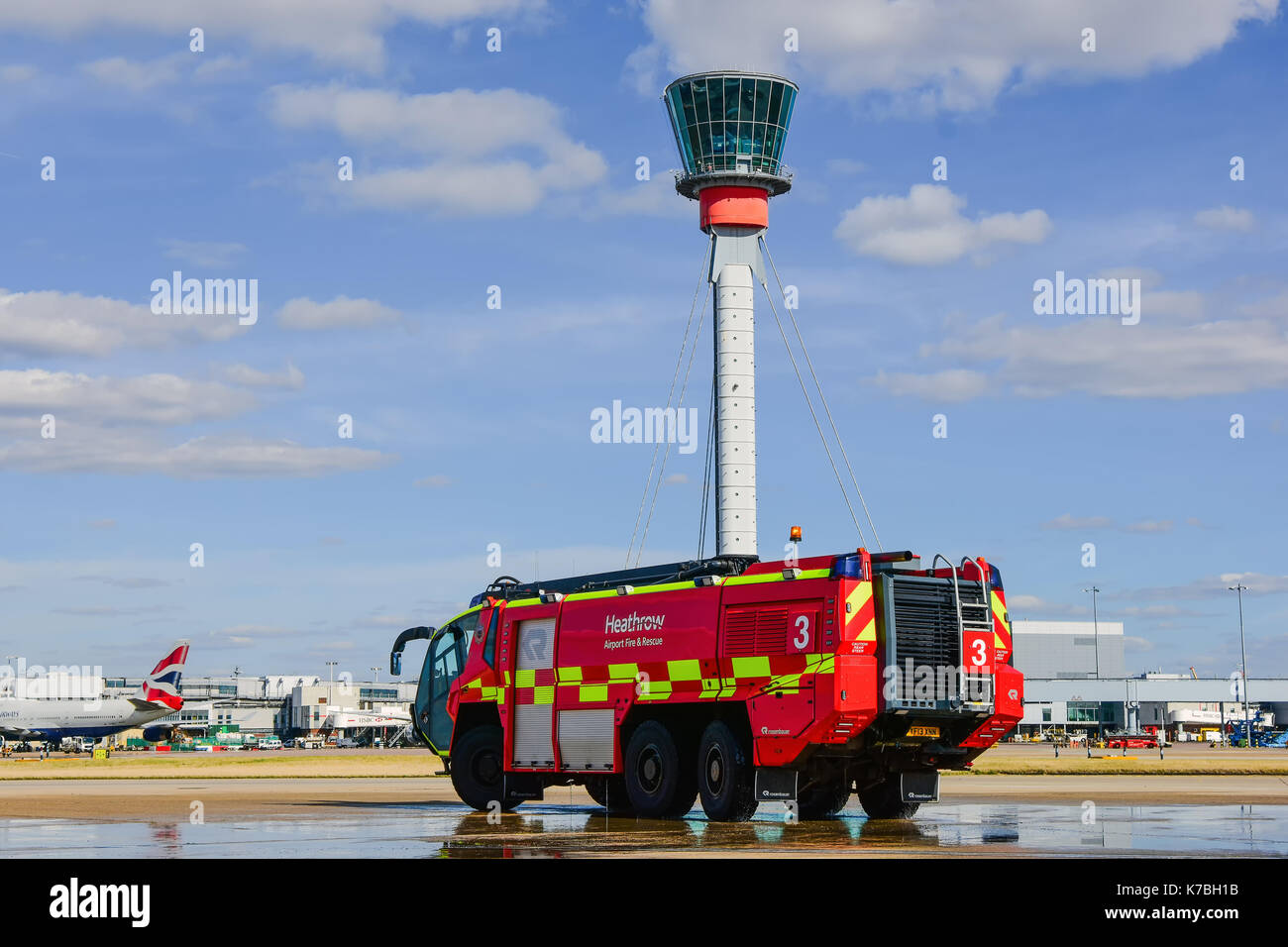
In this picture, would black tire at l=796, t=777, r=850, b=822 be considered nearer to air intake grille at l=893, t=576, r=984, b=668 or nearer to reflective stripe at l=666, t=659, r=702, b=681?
reflective stripe at l=666, t=659, r=702, b=681

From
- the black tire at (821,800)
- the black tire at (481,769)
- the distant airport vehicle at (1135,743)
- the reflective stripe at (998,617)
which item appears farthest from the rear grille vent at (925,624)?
the distant airport vehicle at (1135,743)

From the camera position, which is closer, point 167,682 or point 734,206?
point 734,206

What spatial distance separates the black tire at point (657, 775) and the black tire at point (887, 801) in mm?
2883

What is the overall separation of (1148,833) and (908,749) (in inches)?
148

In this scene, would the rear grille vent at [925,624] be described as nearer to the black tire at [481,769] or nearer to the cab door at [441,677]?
the black tire at [481,769]

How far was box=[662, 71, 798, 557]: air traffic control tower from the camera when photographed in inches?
3302

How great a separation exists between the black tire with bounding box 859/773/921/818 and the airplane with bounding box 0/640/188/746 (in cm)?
9682

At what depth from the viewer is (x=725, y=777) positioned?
2106 centimetres

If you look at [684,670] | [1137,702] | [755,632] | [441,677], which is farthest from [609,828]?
[1137,702]

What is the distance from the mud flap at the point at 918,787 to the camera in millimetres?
22078

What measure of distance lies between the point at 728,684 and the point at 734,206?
226 ft

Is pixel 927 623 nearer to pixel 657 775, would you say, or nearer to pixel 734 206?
pixel 657 775

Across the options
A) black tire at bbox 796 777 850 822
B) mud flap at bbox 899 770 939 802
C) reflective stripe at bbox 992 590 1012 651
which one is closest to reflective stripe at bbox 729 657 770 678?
black tire at bbox 796 777 850 822
